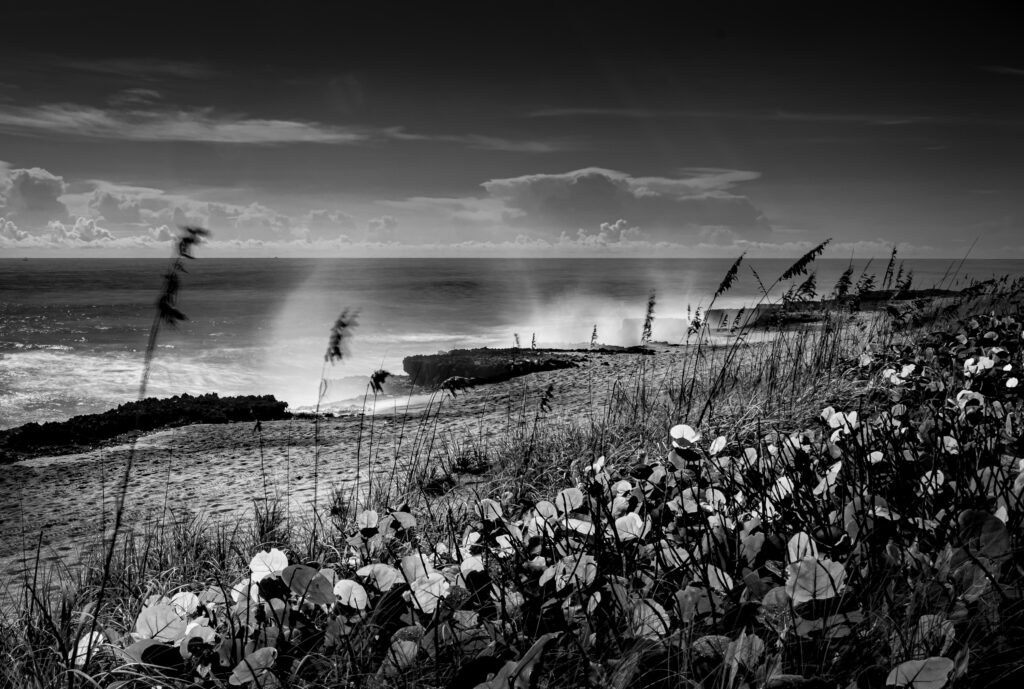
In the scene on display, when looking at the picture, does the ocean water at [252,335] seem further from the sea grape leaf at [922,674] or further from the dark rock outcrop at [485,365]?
the sea grape leaf at [922,674]

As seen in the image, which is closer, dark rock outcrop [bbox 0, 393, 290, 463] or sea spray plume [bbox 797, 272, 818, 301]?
sea spray plume [bbox 797, 272, 818, 301]

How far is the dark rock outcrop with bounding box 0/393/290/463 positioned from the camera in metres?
9.09

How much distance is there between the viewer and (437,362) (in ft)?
50.7

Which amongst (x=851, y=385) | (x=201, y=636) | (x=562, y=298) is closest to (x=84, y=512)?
(x=201, y=636)

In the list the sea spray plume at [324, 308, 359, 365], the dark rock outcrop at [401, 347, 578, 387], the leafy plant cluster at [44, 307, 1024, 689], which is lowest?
the dark rock outcrop at [401, 347, 578, 387]

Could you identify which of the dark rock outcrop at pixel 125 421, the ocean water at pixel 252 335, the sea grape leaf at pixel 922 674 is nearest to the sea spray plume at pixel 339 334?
the ocean water at pixel 252 335

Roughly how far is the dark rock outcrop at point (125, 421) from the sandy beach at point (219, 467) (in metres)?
0.55

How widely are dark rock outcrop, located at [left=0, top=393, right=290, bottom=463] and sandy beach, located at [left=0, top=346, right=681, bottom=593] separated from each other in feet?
1.79

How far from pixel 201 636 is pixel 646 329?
5.66 metres

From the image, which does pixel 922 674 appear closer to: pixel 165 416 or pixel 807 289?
pixel 807 289

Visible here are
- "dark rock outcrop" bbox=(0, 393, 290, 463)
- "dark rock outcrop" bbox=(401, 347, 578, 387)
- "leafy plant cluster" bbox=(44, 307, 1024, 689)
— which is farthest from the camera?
"dark rock outcrop" bbox=(401, 347, 578, 387)

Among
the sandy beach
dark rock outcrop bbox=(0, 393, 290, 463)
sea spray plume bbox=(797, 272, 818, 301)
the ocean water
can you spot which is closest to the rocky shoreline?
dark rock outcrop bbox=(0, 393, 290, 463)

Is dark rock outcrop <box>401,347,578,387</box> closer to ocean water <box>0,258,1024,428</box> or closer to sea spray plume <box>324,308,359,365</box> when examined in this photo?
ocean water <box>0,258,1024,428</box>

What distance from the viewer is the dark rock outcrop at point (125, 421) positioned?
9086 mm
